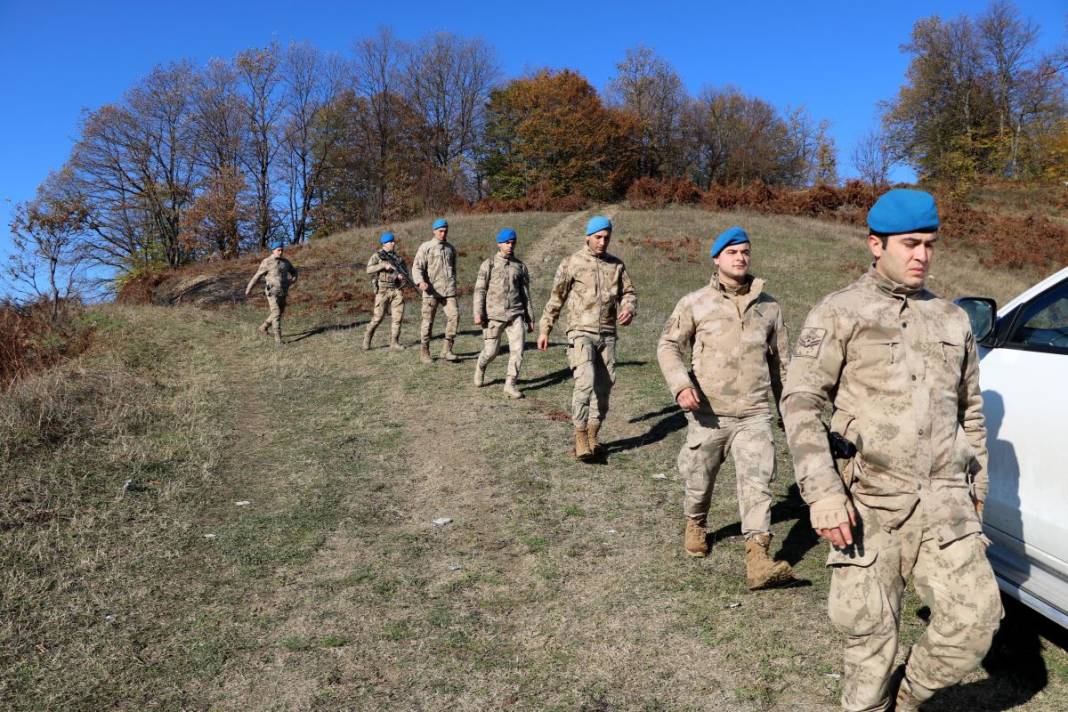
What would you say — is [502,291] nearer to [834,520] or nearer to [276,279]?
[276,279]

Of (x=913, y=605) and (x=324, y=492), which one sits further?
(x=324, y=492)

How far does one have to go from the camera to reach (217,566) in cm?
520

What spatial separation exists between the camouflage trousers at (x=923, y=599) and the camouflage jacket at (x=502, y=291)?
7.18 m

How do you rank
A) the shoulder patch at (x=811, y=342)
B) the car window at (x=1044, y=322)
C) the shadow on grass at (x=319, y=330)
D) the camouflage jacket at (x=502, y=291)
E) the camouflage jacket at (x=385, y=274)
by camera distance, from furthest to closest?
the shadow on grass at (x=319, y=330) → the camouflage jacket at (x=385, y=274) → the camouflage jacket at (x=502, y=291) → the car window at (x=1044, y=322) → the shoulder patch at (x=811, y=342)

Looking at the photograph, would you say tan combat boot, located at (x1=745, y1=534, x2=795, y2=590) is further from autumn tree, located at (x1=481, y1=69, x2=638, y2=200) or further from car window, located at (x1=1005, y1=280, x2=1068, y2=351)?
autumn tree, located at (x1=481, y1=69, x2=638, y2=200)

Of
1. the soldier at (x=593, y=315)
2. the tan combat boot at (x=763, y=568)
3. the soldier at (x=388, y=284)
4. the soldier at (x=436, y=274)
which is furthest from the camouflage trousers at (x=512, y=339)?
the tan combat boot at (x=763, y=568)

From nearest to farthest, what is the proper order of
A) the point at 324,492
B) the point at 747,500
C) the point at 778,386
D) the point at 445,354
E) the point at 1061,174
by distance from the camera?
the point at 747,500 < the point at 778,386 < the point at 324,492 < the point at 445,354 < the point at 1061,174

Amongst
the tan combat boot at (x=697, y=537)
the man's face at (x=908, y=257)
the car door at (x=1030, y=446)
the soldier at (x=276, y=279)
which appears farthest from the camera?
the soldier at (x=276, y=279)

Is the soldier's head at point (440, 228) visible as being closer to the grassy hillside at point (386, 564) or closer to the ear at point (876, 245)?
the grassy hillside at point (386, 564)

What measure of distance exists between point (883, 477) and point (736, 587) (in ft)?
6.75

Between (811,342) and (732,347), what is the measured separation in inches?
74.0

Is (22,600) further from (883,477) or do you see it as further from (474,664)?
(883,477)

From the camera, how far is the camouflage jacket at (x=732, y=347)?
183 inches

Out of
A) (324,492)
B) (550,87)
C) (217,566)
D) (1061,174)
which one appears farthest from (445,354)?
(550,87)
